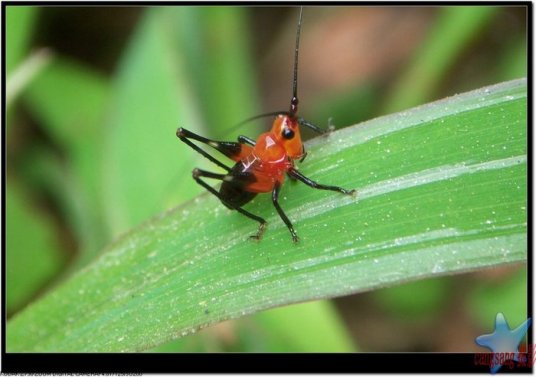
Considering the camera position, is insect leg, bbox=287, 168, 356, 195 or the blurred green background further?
the blurred green background

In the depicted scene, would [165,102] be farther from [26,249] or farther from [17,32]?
[26,249]

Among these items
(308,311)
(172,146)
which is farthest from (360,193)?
(172,146)

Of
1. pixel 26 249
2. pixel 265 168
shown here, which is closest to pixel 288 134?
pixel 265 168

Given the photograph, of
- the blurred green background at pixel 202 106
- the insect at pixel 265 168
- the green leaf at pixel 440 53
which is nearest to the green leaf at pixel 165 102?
the blurred green background at pixel 202 106

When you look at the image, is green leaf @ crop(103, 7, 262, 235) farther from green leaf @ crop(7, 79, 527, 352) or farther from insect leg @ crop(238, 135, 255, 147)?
green leaf @ crop(7, 79, 527, 352)

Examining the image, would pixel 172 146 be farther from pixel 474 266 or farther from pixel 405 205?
pixel 474 266

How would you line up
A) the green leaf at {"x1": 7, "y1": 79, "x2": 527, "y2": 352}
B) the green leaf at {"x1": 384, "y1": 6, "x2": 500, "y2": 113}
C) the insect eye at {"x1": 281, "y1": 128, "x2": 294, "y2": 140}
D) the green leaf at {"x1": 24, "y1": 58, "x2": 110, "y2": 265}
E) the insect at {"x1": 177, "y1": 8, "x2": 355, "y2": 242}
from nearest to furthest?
the green leaf at {"x1": 7, "y1": 79, "x2": 527, "y2": 352}
the insect at {"x1": 177, "y1": 8, "x2": 355, "y2": 242}
the insect eye at {"x1": 281, "y1": 128, "x2": 294, "y2": 140}
the green leaf at {"x1": 24, "y1": 58, "x2": 110, "y2": 265}
the green leaf at {"x1": 384, "y1": 6, "x2": 500, "y2": 113}

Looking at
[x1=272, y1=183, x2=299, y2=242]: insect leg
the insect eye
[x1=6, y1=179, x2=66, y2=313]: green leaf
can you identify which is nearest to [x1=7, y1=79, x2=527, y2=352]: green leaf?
[x1=272, y1=183, x2=299, y2=242]: insect leg
